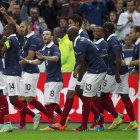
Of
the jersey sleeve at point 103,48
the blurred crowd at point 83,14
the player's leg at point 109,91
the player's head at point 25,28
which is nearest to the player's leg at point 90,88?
the player's leg at point 109,91

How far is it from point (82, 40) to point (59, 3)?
7.81m

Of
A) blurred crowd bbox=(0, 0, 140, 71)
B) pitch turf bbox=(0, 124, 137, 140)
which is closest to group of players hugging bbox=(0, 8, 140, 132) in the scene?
pitch turf bbox=(0, 124, 137, 140)

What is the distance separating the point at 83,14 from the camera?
18.0m

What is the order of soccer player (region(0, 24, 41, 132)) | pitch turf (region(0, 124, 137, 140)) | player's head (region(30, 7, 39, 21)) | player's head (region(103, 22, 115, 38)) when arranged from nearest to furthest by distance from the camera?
pitch turf (region(0, 124, 137, 140)) < soccer player (region(0, 24, 41, 132)) < player's head (region(103, 22, 115, 38)) < player's head (region(30, 7, 39, 21))

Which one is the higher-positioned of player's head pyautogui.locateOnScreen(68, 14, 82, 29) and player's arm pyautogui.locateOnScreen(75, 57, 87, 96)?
player's head pyautogui.locateOnScreen(68, 14, 82, 29)

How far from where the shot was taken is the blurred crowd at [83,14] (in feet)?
55.3

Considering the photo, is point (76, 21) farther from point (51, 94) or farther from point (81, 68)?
point (51, 94)

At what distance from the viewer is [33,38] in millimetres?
12727

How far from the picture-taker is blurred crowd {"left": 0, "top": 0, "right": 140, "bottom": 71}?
16.9m

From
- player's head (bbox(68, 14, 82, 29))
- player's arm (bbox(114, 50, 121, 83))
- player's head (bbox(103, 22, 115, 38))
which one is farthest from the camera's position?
player's head (bbox(68, 14, 82, 29))

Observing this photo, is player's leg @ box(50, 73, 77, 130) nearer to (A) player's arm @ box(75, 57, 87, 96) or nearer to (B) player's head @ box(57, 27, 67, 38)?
(A) player's arm @ box(75, 57, 87, 96)

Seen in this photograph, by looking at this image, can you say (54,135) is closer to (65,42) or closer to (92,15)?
(65,42)

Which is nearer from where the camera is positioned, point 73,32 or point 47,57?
point 73,32

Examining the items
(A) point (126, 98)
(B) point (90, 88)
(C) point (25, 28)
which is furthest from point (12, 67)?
(A) point (126, 98)
